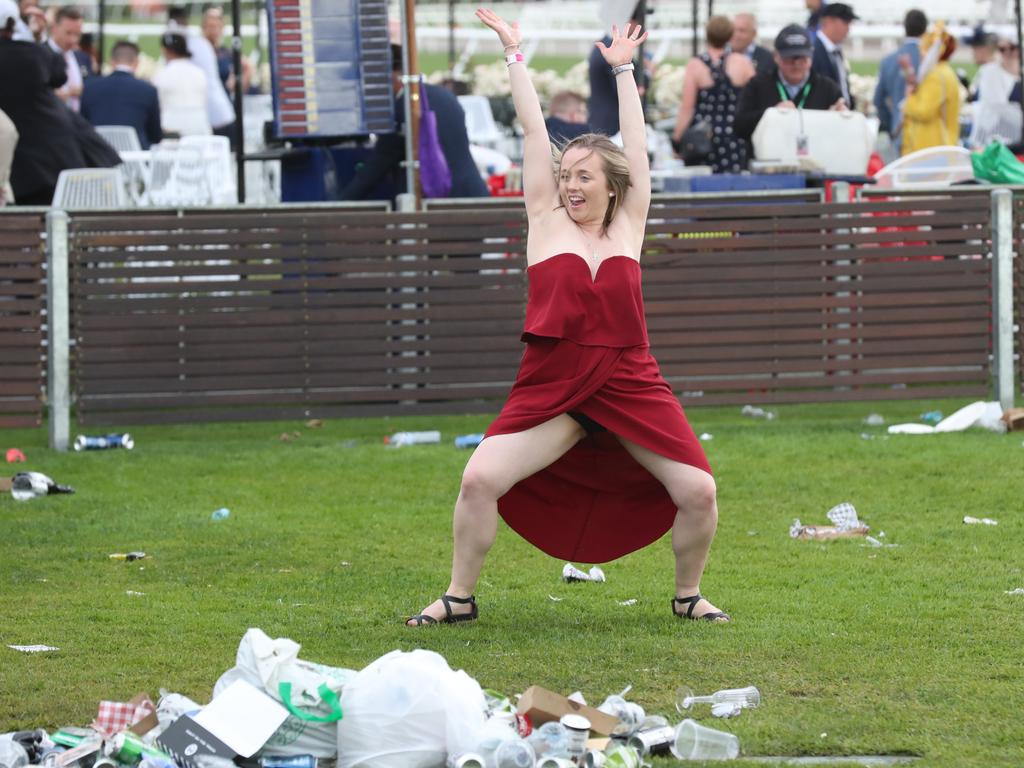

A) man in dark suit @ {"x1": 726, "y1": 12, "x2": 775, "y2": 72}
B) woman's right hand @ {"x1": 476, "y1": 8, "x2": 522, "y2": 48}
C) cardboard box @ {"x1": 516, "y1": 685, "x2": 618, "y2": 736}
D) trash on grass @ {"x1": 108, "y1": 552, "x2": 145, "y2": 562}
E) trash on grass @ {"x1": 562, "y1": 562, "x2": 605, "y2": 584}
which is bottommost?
trash on grass @ {"x1": 562, "y1": 562, "x2": 605, "y2": 584}

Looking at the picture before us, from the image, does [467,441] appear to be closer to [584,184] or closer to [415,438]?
[415,438]

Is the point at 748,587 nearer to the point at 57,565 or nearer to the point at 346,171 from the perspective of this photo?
the point at 57,565

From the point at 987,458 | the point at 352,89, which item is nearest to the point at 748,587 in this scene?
the point at 987,458

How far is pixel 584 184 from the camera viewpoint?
20.1ft

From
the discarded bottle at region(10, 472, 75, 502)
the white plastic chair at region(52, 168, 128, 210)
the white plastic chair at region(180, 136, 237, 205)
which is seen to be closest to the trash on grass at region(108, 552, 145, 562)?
the discarded bottle at region(10, 472, 75, 502)

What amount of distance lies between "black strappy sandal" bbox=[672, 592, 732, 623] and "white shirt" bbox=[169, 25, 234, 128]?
13.6 m

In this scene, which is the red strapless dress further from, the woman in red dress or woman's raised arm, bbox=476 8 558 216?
woman's raised arm, bbox=476 8 558 216

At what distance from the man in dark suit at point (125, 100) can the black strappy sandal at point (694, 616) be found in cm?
1179

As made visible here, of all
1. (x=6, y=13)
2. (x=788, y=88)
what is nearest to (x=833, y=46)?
(x=788, y=88)

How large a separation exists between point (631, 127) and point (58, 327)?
223 inches

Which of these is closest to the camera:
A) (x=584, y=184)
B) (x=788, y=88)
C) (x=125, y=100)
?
(x=584, y=184)

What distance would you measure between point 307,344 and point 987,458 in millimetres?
4350

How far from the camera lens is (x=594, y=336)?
19.7 ft

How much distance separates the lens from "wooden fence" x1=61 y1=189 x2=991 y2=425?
11.0 metres
